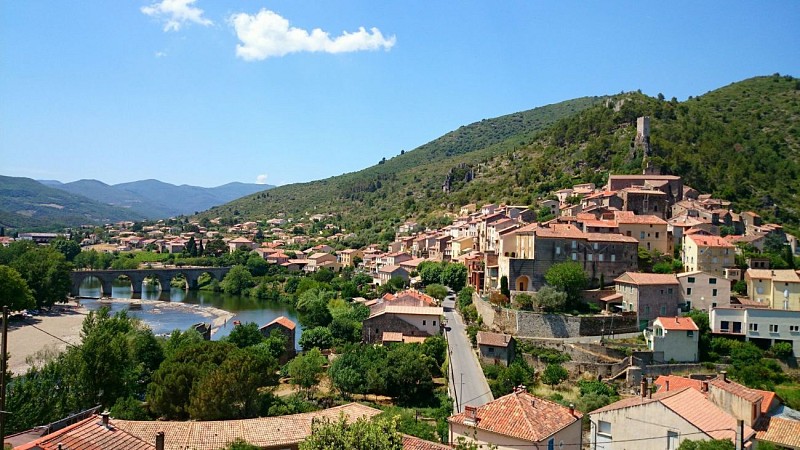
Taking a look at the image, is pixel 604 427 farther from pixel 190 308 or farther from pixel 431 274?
pixel 190 308

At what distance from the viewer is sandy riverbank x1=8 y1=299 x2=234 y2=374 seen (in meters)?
36.5

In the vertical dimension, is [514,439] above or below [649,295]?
below

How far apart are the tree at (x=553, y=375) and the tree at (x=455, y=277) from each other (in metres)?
17.5

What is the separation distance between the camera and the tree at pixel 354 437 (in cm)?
1029

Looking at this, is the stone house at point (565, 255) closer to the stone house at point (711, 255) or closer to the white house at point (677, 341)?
the stone house at point (711, 255)

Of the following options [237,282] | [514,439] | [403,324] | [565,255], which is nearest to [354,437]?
[514,439]

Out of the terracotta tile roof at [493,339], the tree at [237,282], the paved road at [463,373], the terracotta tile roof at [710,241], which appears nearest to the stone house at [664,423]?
the paved road at [463,373]

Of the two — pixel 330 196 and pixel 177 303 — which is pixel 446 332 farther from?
pixel 330 196

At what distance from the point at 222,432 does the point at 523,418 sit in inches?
326

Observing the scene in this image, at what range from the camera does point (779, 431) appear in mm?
16031

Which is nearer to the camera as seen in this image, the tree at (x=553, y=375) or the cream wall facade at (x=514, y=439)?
the cream wall facade at (x=514, y=439)

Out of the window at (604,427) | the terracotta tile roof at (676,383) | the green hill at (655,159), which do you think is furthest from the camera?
the green hill at (655,159)

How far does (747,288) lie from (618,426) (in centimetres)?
2177

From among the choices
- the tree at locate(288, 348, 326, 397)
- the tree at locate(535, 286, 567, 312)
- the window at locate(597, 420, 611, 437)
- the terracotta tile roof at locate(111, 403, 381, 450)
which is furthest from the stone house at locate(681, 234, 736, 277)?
the terracotta tile roof at locate(111, 403, 381, 450)
